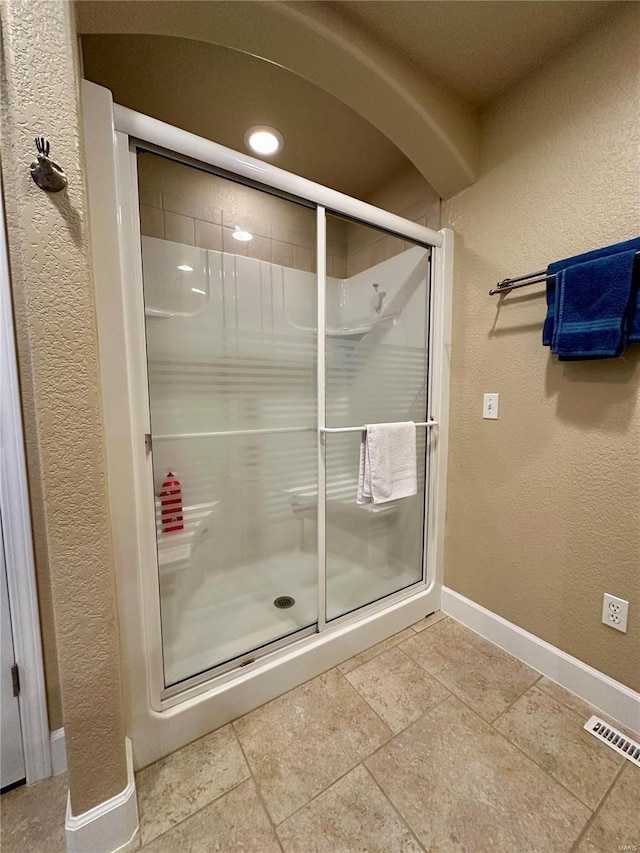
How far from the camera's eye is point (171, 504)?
4.75 feet

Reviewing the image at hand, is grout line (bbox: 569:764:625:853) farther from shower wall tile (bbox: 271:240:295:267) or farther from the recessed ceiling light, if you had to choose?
the recessed ceiling light

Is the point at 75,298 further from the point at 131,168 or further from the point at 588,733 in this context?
the point at 588,733

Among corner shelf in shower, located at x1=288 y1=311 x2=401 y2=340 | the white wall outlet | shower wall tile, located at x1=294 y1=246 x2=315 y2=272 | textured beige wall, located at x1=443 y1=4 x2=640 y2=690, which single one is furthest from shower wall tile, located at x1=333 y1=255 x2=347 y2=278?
the white wall outlet

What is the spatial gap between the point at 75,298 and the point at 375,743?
5.09ft

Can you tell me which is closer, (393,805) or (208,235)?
(393,805)

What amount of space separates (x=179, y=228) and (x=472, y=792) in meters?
2.21

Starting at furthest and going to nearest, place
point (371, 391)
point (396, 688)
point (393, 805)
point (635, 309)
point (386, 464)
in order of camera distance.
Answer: point (371, 391), point (386, 464), point (396, 688), point (635, 309), point (393, 805)

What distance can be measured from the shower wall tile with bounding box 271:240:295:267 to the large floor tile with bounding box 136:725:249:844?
193 centimetres

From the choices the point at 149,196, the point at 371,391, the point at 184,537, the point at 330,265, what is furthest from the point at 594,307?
the point at 184,537

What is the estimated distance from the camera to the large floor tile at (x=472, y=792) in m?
0.87

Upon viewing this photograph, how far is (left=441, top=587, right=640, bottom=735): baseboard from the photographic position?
117 centimetres

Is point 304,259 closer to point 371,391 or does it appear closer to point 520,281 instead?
point 371,391

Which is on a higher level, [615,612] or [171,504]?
[171,504]

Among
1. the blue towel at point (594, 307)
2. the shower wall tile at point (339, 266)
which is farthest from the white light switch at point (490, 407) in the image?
the shower wall tile at point (339, 266)
